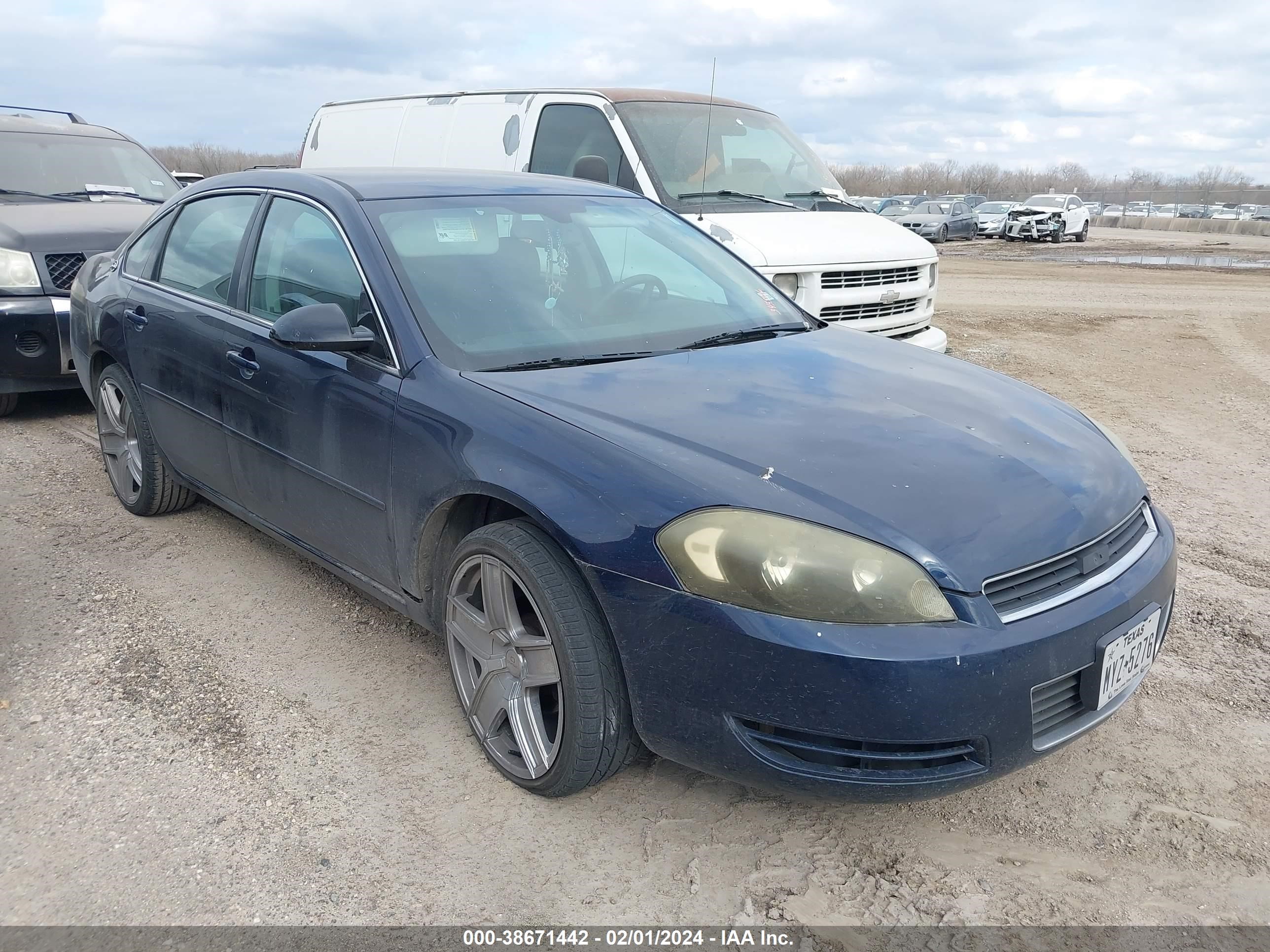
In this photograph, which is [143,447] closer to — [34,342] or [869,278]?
[34,342]

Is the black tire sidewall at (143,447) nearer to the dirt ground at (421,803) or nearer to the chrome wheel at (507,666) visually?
the dirt ground at (421,803)

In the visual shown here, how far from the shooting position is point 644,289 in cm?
359

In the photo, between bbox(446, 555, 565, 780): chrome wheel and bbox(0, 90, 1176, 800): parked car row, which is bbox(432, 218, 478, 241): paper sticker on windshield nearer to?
bbox(0, 90, 1176, 800): parked car row

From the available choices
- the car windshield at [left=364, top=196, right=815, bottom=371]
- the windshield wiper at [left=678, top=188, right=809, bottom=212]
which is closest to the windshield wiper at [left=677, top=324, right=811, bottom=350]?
the car windshield at [left=364, top=196, right=815, bottom=371]

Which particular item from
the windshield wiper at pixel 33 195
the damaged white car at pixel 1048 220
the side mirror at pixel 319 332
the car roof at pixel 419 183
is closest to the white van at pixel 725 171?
the windshield wiper at pixel 33 195

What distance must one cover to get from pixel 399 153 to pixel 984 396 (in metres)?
6.69

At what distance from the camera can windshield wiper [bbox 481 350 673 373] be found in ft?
9.73

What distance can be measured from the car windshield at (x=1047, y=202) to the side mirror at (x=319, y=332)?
31721 mm

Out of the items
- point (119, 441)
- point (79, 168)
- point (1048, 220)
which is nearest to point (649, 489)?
point (119, 441)

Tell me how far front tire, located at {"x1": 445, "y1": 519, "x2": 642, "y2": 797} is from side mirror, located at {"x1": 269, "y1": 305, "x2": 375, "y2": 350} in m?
0.73

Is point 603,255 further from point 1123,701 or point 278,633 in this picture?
point 1123,701

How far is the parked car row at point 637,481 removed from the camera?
88.8 inches

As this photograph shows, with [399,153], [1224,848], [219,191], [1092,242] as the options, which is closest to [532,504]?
[1224,848]

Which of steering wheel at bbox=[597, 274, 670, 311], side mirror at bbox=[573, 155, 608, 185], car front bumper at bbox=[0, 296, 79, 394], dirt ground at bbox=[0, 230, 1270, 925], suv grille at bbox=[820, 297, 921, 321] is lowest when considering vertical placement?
dirt ground at bbox=[0, 230, 1270, 925]
